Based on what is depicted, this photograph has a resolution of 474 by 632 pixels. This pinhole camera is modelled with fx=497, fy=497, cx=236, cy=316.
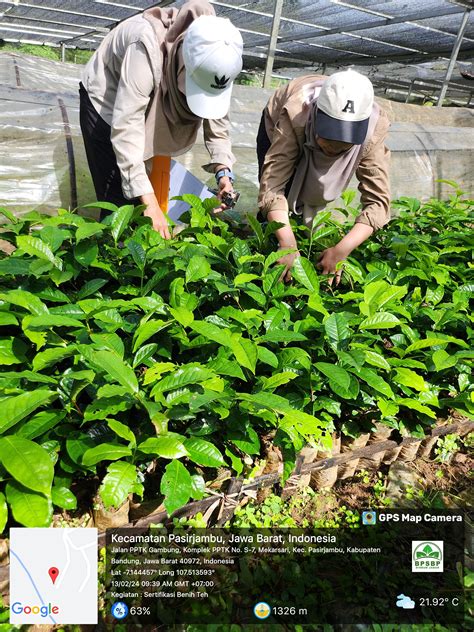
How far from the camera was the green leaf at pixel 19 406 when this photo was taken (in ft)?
3.63

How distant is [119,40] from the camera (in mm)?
2271

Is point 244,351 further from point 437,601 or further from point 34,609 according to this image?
point 437,601

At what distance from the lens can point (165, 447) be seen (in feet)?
3.84

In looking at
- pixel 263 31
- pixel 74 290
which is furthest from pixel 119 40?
pixel 263 31

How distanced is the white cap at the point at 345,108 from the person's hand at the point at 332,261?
0.46 m

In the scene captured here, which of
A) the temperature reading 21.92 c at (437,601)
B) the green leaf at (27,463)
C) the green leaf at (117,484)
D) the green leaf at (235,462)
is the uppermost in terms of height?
the green leaf at (27,463)

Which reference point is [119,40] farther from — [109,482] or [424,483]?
[424,483]

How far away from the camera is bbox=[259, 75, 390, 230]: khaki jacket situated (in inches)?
87.7

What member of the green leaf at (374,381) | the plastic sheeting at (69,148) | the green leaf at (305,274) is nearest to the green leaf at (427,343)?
the green leaf at (374,381)

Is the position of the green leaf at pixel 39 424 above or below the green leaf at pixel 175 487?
above

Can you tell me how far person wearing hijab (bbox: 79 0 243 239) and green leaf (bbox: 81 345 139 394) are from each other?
1.02m

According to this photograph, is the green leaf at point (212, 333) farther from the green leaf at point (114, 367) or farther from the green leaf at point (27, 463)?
the green leaf at point (27, 463)

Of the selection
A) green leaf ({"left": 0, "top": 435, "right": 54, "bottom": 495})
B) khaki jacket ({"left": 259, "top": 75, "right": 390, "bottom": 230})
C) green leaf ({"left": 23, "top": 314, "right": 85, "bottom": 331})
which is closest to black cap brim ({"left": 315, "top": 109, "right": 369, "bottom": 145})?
khaki jacket ({"left": 259, "top": 75, "right": 390, "bottom": 230})

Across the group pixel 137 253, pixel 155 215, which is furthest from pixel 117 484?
pixel 155 215
